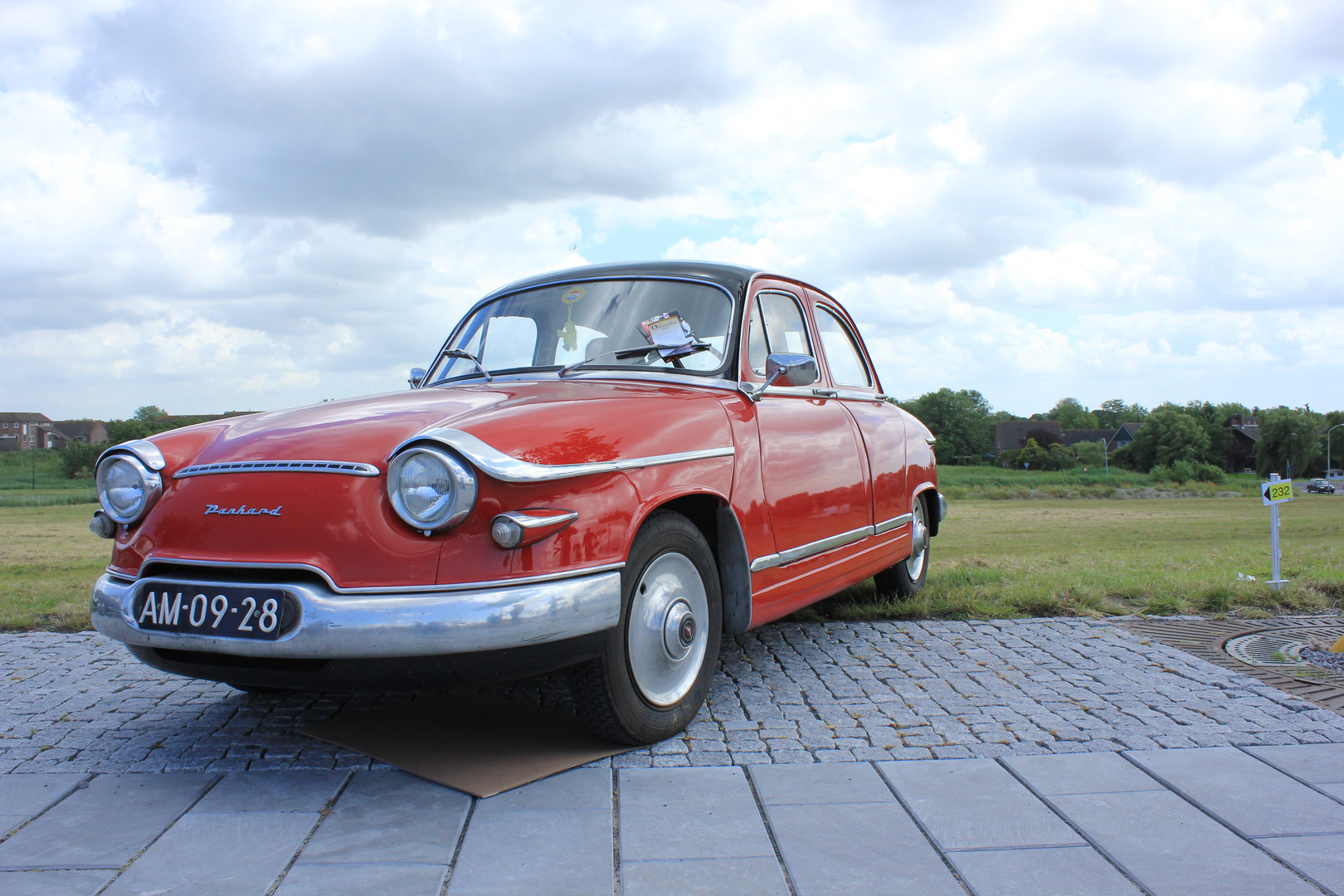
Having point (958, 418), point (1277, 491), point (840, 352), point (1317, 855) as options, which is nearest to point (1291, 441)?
point (958, 418)

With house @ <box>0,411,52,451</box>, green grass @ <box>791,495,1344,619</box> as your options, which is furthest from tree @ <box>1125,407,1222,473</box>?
house @ <box>0,411,52,451</box>

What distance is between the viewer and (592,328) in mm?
4223

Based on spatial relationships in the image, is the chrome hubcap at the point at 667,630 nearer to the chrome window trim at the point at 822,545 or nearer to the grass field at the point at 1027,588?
the chrome window trim at the point at 822,545

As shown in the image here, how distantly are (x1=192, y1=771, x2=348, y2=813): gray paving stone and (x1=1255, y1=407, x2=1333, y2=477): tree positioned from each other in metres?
106

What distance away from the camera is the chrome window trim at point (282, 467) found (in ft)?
9.16

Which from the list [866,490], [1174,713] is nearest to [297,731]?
[866,490]

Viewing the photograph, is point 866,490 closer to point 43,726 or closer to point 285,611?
point 285,611

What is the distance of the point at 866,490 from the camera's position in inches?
191

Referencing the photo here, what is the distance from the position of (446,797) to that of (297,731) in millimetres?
977

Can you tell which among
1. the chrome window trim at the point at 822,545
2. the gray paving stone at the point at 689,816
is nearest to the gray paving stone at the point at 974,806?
the gray paving stone at the point at 689,816

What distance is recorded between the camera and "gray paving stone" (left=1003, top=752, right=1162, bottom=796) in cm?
279

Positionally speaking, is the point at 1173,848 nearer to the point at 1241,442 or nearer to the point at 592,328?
the point at 592,328

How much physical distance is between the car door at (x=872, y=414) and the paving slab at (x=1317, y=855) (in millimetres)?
2687

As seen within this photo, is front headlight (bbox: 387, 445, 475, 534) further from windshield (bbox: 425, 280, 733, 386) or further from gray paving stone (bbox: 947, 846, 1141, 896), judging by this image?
gray paving stone (bbox: 947, 846, 1141, 896)
